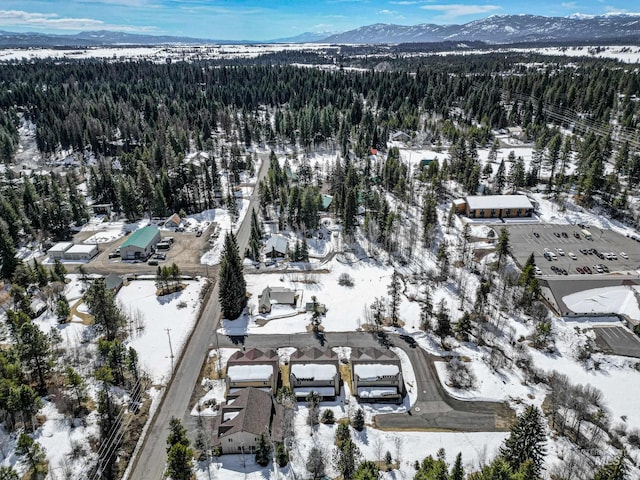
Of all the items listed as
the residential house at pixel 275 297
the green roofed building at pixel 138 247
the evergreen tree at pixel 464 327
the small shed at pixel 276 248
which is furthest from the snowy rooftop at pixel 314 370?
the green roofed building at pixel 138 247

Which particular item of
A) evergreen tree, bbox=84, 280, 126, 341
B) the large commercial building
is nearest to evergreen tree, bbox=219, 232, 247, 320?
evergreen tree, bbox=84, 280, 126, 341

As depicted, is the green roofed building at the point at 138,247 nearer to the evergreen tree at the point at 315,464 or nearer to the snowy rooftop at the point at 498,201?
the evergreen tree at the point at 315,464

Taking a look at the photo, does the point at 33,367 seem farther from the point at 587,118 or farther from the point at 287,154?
the point at 587,118

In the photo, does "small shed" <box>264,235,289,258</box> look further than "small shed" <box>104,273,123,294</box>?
Yes

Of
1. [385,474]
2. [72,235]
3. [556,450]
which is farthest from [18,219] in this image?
[556,450]

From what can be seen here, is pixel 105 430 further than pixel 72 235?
No

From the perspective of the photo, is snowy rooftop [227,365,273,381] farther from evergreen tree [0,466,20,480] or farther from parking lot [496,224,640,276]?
parking lot [496,224,640,276]

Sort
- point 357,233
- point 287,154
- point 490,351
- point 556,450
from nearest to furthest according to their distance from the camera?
point 556,450
point 490,351
point 357,233
point 287,154
